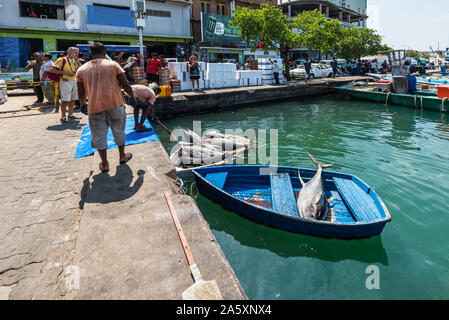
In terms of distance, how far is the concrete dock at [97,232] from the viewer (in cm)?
222

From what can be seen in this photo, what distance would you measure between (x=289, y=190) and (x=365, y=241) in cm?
146

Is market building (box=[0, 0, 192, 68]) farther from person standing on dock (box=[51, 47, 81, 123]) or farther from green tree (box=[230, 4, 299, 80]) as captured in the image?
person standing on dock (box=[51, 47, 81, 123])

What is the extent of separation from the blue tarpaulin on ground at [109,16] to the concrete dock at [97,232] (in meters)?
22.0

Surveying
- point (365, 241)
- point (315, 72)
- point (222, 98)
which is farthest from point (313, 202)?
point (315, 72)

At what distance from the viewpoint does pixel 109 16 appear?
23.7m

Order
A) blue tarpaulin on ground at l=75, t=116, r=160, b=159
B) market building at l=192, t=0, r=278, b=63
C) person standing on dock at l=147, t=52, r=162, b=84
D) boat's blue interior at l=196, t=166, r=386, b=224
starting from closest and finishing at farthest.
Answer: boat's blue interior at l=196, t=166, r=386, b=224 → blue tarpaulin on ground at l=75, t=116, r=160, b=159 → person standing on dock at l=147, t=52, r=162, b=84 → market building at l=192, t=0, r=278, b=63

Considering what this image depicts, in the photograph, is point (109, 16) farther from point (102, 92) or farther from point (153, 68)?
point (102, 92)

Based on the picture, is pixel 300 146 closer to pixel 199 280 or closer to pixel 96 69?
pixel 96 69

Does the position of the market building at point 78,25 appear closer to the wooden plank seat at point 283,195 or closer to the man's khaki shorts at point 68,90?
the man's khaki shorts at point 68,90

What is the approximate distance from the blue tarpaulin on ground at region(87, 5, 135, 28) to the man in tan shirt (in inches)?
902

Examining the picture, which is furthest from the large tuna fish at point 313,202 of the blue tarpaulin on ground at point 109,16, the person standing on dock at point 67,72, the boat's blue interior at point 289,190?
the blue tarpaulin on ground at point 109,16

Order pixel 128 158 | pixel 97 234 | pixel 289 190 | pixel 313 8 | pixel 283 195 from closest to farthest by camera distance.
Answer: pixel 97 234 → pixel 128 158 → pixel 283 195 → pixel 289 190 → pixel 313 8

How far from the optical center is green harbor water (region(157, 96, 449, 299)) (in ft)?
11.5

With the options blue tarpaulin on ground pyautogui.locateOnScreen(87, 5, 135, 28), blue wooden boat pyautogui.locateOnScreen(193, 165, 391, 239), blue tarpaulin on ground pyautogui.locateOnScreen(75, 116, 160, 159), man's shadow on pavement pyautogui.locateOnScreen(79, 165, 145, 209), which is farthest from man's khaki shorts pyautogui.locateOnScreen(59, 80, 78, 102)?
blue tarpaulin on ground pyautogui.locateOnScreen(87, 5, 135, 28)
